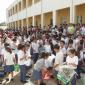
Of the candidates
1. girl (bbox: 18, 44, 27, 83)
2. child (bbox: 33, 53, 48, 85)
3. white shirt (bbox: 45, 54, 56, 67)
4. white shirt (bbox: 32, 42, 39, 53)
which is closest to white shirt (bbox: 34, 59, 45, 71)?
child (bbox: 33, 53, 48, 85)

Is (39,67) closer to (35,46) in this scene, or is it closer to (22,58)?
(22,58)

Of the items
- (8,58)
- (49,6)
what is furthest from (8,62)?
(49,6)

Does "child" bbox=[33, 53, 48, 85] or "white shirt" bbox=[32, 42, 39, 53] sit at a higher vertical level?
"white shirt" bbox=[32, 42, 39, 53]

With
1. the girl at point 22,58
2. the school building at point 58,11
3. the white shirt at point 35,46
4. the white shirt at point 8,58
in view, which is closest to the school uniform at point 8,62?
the white shirt at point 8,58

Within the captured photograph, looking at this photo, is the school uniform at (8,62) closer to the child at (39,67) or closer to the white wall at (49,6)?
the child at (39,67)

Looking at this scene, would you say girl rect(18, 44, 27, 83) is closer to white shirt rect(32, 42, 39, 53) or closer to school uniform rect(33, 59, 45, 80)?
school uniform rect(33, 59, 45, 80)

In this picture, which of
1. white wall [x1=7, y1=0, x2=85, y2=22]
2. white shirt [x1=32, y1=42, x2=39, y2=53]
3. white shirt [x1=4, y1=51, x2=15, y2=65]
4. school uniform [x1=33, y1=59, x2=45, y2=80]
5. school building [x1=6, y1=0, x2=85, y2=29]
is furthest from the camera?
white wall [x1=7, y1=0, x2=85, y2=22]

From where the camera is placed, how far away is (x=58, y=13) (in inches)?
1347

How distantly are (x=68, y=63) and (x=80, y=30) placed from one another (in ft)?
32.1

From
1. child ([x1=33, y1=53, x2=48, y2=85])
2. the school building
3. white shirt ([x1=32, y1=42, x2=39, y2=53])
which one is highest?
the school building

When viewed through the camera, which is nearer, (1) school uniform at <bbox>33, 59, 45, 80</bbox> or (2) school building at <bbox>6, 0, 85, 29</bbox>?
(1) school uniform at <bbox>33, 59, 45, 80</bbox>

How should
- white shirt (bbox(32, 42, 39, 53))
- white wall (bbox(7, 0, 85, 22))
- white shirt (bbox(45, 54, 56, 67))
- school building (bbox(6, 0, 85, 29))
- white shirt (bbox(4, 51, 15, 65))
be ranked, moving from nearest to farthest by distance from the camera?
white shirt (bbox(45, 54, 56, 67)), white shirt (bbox(4, 51, 15, 65)), white shirt (bbox(32, 42, 39, 53)), school building (bbox(6, 0, 85, 29)), white wall (bbox(7, 0, 85, 22))

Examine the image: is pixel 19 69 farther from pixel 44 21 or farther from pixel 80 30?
pixel 44 21

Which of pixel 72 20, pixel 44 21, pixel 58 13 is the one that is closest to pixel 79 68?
pixel 72 20
